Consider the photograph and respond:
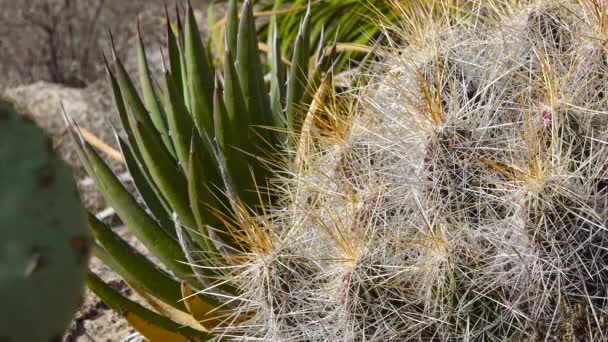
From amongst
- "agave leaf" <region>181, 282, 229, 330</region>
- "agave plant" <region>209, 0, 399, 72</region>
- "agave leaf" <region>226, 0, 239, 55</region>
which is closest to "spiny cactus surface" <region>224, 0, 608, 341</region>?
"agave leaf" <region>181, 282, 229, 330</region>

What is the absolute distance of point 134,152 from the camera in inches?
101

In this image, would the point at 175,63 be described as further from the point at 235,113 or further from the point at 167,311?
the point at 167,311

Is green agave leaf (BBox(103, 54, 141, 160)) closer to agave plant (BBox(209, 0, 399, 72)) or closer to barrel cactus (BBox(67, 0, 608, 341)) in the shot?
barrel cactus (BBox(67, 0, 608, 341))

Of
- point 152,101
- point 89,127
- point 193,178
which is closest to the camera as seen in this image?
point 193,178

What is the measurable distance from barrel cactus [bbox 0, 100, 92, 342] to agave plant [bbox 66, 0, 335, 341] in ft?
2.75

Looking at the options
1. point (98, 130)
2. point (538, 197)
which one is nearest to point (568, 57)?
point (538, 197)

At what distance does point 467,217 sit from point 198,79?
995 millimetres

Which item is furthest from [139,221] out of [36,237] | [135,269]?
[36,237]

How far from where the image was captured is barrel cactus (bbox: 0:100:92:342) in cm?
120

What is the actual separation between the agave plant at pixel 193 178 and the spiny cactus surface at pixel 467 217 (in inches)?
8.7

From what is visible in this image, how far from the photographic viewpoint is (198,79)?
8.30 feet

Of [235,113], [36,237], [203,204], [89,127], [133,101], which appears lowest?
[89,127]

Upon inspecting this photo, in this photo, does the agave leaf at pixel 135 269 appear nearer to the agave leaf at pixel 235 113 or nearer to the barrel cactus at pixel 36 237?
the agave leaf at pixel 235 113

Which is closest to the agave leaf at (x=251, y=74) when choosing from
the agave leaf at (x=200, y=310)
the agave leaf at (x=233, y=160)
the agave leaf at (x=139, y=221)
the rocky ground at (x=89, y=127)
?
the agave leaf at (x=233, y=160)
